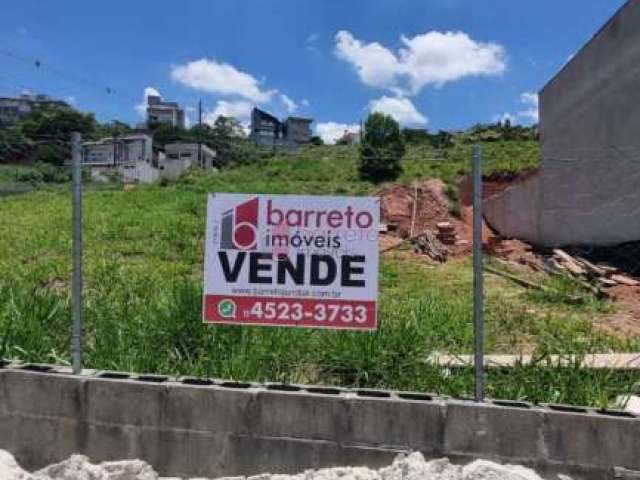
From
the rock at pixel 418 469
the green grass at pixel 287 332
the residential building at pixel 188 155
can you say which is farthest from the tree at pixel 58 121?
the rock at pixel 418 469

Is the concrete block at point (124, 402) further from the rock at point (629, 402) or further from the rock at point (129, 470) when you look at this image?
the rock at point (629, 402)

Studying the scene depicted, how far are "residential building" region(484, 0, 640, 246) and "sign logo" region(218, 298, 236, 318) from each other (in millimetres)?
9038

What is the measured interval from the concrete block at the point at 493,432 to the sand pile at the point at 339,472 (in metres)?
0.08

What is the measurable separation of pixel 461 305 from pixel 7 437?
522 centimetres

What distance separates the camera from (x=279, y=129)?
9556 cm

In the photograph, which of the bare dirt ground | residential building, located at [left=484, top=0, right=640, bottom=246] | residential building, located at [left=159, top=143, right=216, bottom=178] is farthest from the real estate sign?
residential building, located at [left=159, top=143, right=216, bottom=178]

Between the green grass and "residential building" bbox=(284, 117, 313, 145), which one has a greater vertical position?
"residential building" bbox=(284, 117, 313, 145)

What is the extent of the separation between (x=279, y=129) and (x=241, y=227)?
9408 cm

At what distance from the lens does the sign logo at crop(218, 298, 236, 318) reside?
3576 millimetres

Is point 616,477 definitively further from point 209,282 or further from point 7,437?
point 7,437

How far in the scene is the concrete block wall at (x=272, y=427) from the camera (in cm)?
304

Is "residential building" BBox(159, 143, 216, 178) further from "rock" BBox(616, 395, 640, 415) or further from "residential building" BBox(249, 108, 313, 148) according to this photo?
"rock" BBox(616, 395, 640, 415)

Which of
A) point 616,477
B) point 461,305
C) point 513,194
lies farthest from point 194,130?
point 616,477

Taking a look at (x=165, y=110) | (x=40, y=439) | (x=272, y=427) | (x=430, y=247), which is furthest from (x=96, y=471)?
(x=165, y=110)
